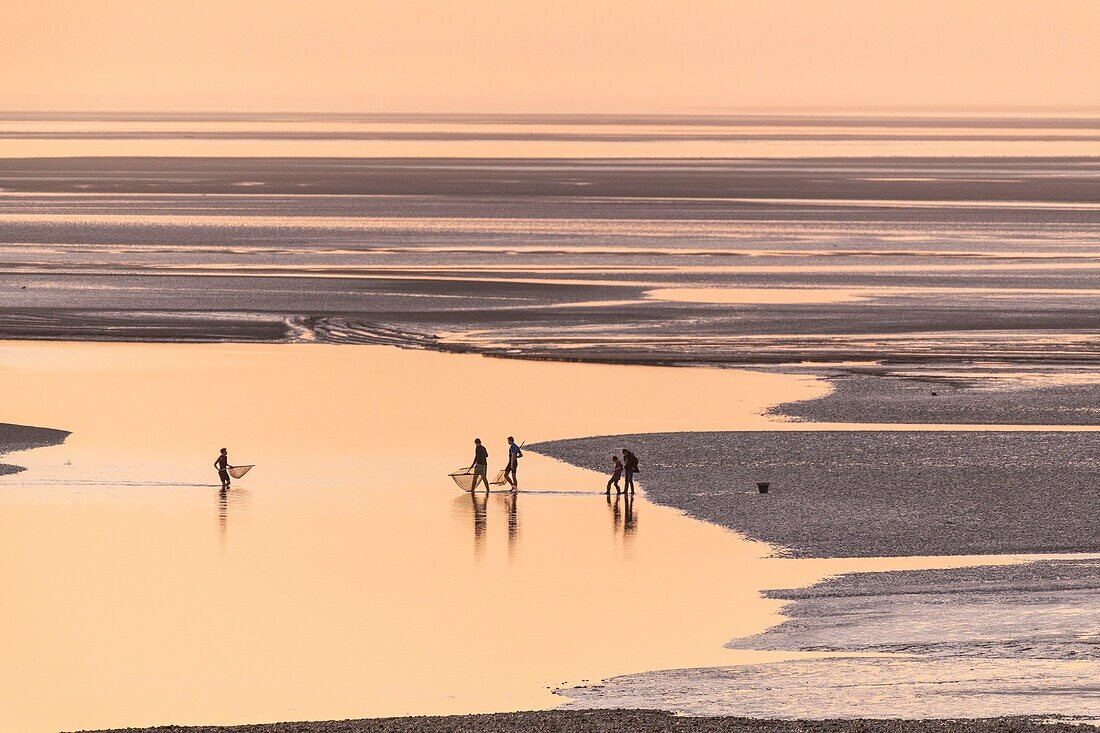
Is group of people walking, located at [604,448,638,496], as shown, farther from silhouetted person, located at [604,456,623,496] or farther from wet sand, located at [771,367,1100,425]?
wet sand, located at [771,367,1100,425]

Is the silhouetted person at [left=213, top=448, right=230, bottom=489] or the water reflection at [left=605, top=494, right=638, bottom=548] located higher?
the silhouetted person at [left=213, top=448, right=230, bottom=489]

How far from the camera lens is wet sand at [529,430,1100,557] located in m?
28.2

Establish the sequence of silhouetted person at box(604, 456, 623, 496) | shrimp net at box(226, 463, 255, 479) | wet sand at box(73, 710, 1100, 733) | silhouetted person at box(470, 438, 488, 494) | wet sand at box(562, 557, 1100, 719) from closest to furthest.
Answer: wet sand at box(73, 710, 1100, 733) < wet sand at box(562, 557, 1100, 719) < silhouetted person at box(604, 456, 623, 496) < silhouetted person at box(470, 438, 488, 494) < shrimp net at box(226, 463, 255, 479)

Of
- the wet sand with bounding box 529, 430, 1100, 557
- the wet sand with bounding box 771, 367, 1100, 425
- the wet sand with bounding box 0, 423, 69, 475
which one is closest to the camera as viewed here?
the wet sand with bounding box 529, 430, 1100, 557

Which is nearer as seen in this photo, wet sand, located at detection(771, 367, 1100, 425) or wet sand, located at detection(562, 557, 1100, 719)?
wet sand, located at detection(562, 557, 1100, 719)

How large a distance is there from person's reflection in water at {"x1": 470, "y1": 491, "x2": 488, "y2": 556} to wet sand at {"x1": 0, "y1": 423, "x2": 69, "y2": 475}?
362 inches

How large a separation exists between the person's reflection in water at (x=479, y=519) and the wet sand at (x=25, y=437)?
920 cm

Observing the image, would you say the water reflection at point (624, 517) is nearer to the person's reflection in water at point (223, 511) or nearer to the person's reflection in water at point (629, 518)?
the person's reflection in water at point (629, 518)

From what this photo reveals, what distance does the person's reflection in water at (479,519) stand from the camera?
28.4 m

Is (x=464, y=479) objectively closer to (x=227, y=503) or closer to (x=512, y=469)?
(x=512, y=469)

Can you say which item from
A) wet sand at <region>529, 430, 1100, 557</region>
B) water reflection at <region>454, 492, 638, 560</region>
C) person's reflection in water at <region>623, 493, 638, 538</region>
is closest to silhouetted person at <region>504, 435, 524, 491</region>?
water reflection at <region>454, 492, 638, 560</region>

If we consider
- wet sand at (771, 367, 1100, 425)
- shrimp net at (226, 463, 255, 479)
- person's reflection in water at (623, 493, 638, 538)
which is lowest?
person's reflection in water at (623, 493, 638, 538)
